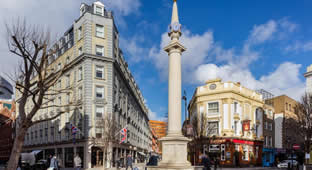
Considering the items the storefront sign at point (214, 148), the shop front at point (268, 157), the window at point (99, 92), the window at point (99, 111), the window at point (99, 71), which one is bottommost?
the shop front at point (268, 157)

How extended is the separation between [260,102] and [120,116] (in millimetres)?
23430

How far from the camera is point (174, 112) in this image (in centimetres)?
1741

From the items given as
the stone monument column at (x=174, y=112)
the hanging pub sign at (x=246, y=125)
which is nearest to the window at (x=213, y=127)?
the hanging pub sign at (x=246, y=125)

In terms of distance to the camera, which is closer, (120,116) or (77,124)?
→ (77,124)

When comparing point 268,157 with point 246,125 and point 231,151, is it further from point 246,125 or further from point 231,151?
point 231,151

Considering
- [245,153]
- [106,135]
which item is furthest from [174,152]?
[245,153]

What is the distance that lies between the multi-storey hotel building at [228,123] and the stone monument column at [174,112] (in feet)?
64.6

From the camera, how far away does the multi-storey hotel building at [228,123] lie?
1512 inches

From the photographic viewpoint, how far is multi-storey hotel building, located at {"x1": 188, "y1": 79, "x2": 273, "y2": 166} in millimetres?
38406

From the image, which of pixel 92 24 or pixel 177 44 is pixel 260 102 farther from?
pixel 177 44

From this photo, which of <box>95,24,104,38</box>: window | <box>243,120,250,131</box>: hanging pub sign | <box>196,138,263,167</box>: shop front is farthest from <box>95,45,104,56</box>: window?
<box>243,120,250,131</box>: hanging pub sign

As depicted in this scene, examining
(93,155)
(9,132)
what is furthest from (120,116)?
(9,132)

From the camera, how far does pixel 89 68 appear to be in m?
36.1

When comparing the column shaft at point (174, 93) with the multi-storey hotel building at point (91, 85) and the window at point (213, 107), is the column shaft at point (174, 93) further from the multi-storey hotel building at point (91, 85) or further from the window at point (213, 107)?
the window at point (213, 107)
